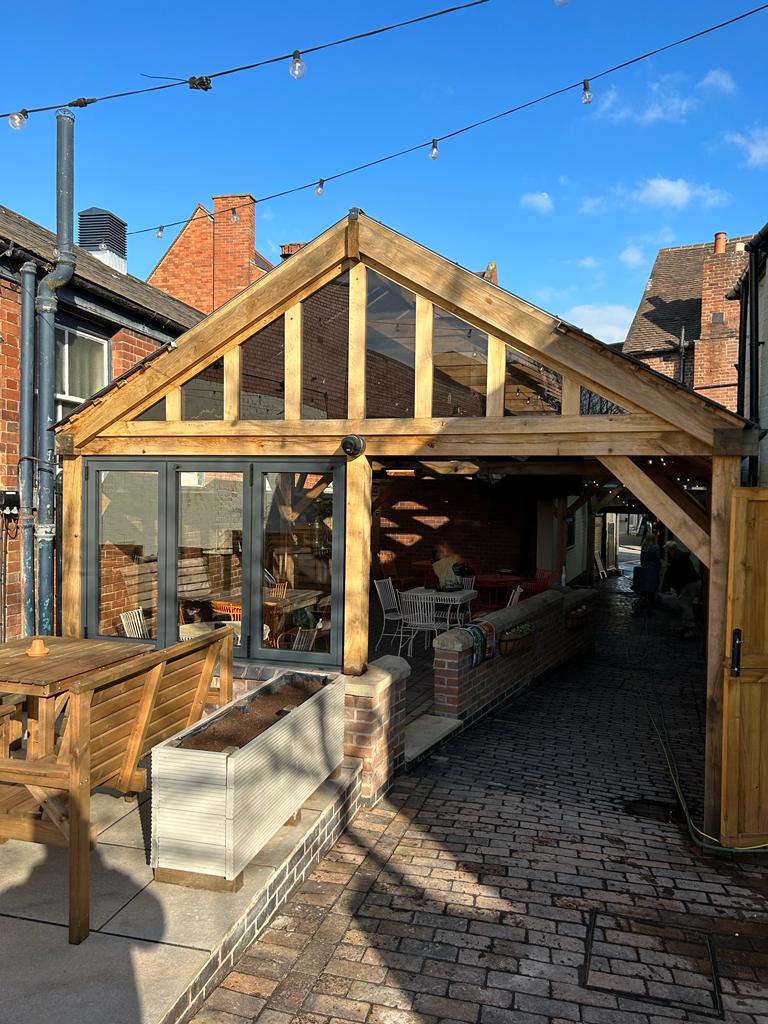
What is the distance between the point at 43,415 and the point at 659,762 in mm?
6776

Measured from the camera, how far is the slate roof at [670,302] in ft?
70.5

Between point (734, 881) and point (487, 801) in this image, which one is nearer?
point (734, 881)

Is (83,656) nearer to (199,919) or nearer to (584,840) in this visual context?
(199,919)

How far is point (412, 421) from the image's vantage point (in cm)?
559

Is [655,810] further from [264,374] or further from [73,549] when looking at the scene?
[73,549]

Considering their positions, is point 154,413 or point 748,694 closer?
point 748,694

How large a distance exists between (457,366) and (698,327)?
18309 millimetres

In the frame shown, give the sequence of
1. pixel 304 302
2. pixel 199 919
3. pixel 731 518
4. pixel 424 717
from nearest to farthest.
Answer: pixel 199 919 < pixel 731 518 < pixel 304 302 < pixel 424 717

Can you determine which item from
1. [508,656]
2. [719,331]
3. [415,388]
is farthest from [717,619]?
[719,331]

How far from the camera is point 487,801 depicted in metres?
5.71

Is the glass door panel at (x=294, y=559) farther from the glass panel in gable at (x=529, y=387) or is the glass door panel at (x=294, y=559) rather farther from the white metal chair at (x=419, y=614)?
the white metal chair at (x=419, y=614)

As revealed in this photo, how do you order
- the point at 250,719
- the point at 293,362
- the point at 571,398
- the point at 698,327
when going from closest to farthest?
the point at 250,719, the point at 571,398, the point at 293,362, the point at 698,327

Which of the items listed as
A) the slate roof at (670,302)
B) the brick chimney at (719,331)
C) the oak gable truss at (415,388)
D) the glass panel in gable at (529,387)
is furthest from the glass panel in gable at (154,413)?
the slate roof at (670,302)

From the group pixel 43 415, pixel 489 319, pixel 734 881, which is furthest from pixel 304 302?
pixel 734 881
